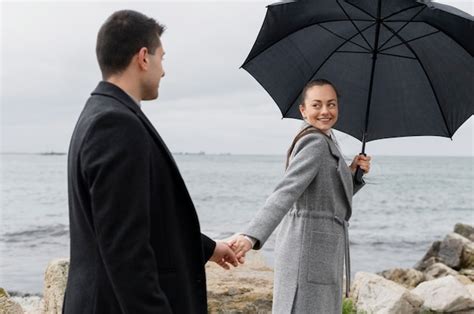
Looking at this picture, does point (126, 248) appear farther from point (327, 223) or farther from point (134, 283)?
point (327, 223)

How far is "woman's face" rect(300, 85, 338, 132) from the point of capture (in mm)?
3982

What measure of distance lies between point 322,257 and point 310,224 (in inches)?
7.7

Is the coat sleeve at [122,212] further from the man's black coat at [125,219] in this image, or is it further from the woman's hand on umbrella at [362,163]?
the woman's hand on umbrella at [362,163]

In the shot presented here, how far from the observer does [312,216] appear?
12.8 feet

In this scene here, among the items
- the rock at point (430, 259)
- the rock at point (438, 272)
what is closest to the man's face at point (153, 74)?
the rock at point (438, 272)

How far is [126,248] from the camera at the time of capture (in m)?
2.24

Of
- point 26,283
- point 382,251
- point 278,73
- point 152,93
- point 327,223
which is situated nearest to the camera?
point 152,93

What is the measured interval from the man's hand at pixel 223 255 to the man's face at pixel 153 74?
892mm

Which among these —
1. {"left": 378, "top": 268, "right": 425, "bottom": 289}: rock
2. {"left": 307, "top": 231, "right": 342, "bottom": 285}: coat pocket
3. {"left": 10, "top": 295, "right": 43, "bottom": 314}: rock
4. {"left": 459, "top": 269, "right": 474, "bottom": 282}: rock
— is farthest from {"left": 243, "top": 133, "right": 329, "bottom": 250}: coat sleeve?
{"left": 459, "top": 269, "right": 474, "bottom": 282}: rock

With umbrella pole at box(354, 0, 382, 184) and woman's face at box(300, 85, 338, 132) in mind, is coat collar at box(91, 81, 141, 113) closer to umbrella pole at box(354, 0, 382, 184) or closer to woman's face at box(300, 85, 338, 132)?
woman's face at box(300, 85, 338, 132)

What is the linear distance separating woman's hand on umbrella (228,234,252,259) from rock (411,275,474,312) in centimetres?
420

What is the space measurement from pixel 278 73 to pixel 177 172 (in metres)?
2.52

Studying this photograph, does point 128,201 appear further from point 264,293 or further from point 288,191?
point 264,293

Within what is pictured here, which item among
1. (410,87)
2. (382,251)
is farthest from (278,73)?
(382,251)
